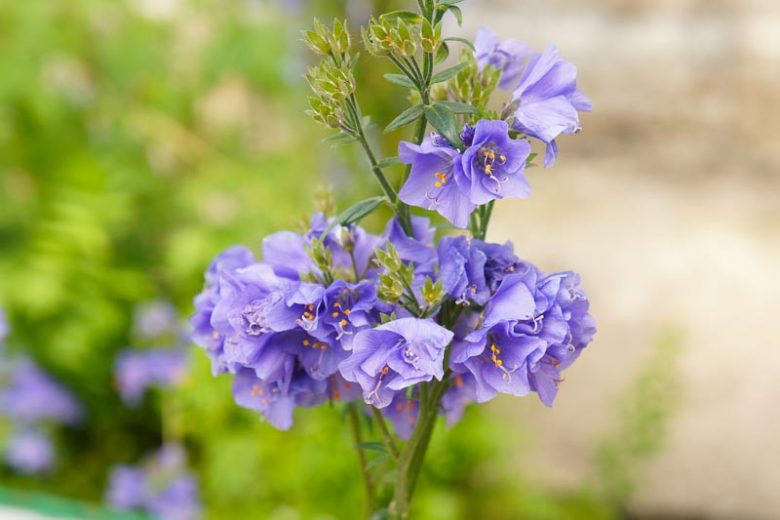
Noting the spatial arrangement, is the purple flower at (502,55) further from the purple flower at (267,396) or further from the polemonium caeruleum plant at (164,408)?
the polemonium caeruleum plant at (164,408)

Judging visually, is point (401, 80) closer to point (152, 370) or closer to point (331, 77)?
point (331, 77)

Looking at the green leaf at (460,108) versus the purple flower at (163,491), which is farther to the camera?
the purple flower at (163,491)

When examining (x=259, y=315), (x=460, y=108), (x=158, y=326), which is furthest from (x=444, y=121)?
(x=158, y=326)

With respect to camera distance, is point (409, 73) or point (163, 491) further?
point (163, 491)

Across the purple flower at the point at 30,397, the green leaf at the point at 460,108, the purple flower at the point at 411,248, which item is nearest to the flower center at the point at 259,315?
the purple flower at the point at 411,248

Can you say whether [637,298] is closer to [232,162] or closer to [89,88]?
[232,162]

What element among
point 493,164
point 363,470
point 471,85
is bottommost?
point 363,470
